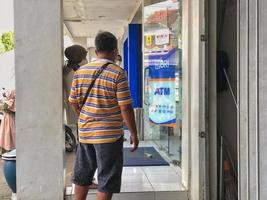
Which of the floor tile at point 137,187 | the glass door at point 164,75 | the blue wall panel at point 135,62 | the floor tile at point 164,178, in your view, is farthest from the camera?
the blue wall panel at point 135,62

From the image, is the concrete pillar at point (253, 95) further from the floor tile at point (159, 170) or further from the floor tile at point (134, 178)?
the floor tile at point (159, 170)

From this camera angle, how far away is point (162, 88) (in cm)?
602

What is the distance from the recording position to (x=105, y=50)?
3490 mm

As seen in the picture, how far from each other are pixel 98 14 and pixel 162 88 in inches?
211

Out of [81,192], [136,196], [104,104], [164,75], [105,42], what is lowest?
[136,196]

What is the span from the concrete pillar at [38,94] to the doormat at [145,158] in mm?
1893

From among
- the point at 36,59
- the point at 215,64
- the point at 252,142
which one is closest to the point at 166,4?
the point at 215,64

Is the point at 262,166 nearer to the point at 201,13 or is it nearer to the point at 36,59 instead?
the point at 201,13

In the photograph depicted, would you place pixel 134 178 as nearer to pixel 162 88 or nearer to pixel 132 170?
pixel 132 170

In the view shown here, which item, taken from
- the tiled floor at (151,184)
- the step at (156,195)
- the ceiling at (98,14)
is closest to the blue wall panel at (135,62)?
the ceiling at (98,14)

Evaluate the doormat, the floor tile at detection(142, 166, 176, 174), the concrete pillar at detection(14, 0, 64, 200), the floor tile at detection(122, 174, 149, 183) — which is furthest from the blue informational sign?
the concrete pillar at detection(14, 0, 64, 200)

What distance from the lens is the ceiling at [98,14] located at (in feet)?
29.9

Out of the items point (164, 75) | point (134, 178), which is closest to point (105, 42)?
point (134, 178)

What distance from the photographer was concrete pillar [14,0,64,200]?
152 inches
